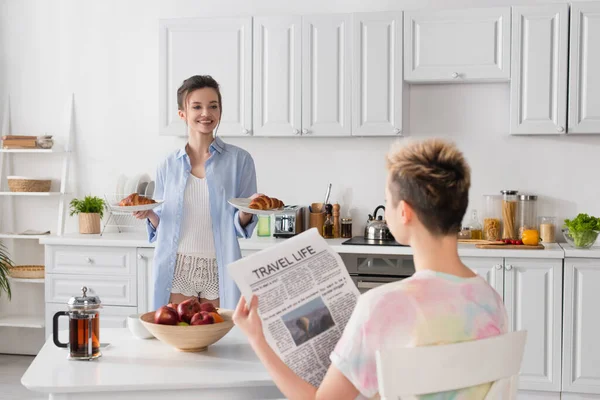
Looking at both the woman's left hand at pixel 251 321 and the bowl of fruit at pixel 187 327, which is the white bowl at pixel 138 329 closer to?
the bowl of fruit at pixel 187 327

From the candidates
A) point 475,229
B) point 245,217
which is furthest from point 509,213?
point 245,217

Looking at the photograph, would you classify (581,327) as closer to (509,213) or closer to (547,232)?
(547,232)

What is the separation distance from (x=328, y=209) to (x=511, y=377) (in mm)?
3253

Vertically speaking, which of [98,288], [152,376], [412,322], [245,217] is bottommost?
[98,288]

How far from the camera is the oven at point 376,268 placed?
4.21 meters

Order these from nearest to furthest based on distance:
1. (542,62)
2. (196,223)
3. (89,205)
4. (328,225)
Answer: (196,223), (542,62), (328,225), (89,205)

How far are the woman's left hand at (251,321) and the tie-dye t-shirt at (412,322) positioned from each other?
0.22 meters

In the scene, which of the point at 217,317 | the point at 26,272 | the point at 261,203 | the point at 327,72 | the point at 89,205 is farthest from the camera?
the point at 89,205

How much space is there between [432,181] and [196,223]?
1.62m

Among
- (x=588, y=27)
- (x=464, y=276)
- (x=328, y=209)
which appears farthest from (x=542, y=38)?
(x=464, y=276)

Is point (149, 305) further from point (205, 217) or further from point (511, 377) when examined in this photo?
point (511, 377)

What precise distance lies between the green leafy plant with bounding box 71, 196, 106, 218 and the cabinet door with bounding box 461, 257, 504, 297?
239cm

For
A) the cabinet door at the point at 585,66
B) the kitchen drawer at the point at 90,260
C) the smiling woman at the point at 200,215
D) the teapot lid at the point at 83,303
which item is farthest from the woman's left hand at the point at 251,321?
the cabinet door at the point at 585,66

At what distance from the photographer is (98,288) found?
15.0ft
